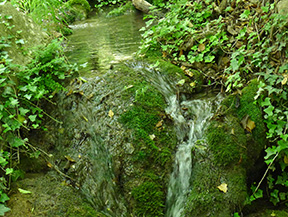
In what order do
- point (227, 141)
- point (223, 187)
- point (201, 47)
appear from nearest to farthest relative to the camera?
point (223, 187) < point (227, 141) < point (201, 47)

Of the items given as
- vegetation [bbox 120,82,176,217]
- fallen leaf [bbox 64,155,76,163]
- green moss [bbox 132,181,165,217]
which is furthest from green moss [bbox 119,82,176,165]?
fallen leaf [bbox 64,155,76,163]

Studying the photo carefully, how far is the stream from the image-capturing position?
2.82 m

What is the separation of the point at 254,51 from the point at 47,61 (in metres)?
2.90

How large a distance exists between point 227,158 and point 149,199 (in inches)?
39.5

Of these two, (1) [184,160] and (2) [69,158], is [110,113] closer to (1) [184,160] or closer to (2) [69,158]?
(2) [69,158]

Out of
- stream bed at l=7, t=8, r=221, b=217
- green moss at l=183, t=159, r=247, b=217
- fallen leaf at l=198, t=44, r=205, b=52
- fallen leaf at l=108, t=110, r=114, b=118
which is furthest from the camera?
fallen leaf at l=198, t=44, r=205, b=52

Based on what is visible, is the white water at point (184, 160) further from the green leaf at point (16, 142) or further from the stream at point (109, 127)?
the green leaf at point (16, 142)

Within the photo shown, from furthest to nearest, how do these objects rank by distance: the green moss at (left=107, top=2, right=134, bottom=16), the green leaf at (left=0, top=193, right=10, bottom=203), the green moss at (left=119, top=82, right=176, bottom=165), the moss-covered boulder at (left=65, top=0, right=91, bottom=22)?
the green moss at (left=107, top=2, right=134, bottom=16) → the moss-covered boulder at (left=65, top=0, right=91, bottom=22) → the green moss at (left=119, top=82, right=176, bottom=165) → the green leaf at (left=0, top=193, right=10, bottom=203)

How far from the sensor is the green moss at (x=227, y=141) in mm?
2846

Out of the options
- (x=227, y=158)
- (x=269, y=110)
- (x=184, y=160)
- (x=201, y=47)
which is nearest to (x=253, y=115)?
(x=269, y=110)

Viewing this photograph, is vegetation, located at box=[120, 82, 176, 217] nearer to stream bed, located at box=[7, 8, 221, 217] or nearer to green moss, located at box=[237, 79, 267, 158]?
stream bed, located at box=[7, 8, 221, 217]

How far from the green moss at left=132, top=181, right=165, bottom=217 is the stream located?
0.12 meters

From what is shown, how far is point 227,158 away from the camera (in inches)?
112

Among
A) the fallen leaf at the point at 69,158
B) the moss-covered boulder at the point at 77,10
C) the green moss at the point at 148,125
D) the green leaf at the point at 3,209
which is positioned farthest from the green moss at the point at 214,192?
the moss-covered boulder at the point at 77,10
